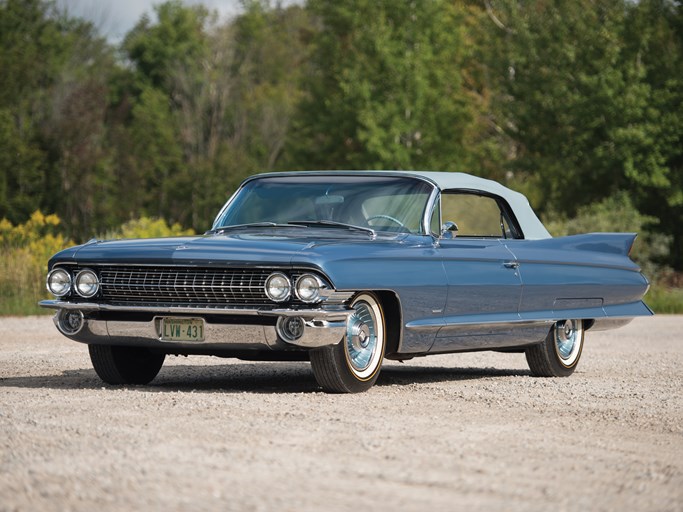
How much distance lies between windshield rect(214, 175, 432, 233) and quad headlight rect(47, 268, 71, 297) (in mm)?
1401

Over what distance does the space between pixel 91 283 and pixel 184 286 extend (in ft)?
2.78

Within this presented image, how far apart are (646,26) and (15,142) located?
825 inches

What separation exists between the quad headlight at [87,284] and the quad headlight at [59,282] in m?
0.10

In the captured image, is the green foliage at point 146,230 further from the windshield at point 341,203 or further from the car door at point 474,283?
the car door at point 474,283

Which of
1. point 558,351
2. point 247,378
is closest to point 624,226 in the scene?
point 558,351

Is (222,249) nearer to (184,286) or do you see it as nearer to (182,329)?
(184,286)

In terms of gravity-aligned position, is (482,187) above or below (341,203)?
above

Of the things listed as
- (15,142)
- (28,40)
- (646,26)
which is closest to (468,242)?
(646,26)

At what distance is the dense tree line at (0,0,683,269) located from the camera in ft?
130

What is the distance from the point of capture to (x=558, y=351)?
39.1 feet

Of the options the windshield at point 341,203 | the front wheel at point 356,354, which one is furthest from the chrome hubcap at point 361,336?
the windshield at point 341,203

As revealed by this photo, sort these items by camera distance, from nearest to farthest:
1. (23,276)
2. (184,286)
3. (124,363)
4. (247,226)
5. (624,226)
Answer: (184,286), (124,363), (247,226), (23,276), (624,226)

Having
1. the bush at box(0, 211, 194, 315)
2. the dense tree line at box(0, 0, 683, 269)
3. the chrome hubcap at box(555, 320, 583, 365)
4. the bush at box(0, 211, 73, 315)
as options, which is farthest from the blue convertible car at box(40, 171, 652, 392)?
the dense tree line at box(0, 0, 683, 269)

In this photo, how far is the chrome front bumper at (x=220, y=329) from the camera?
891 cm
